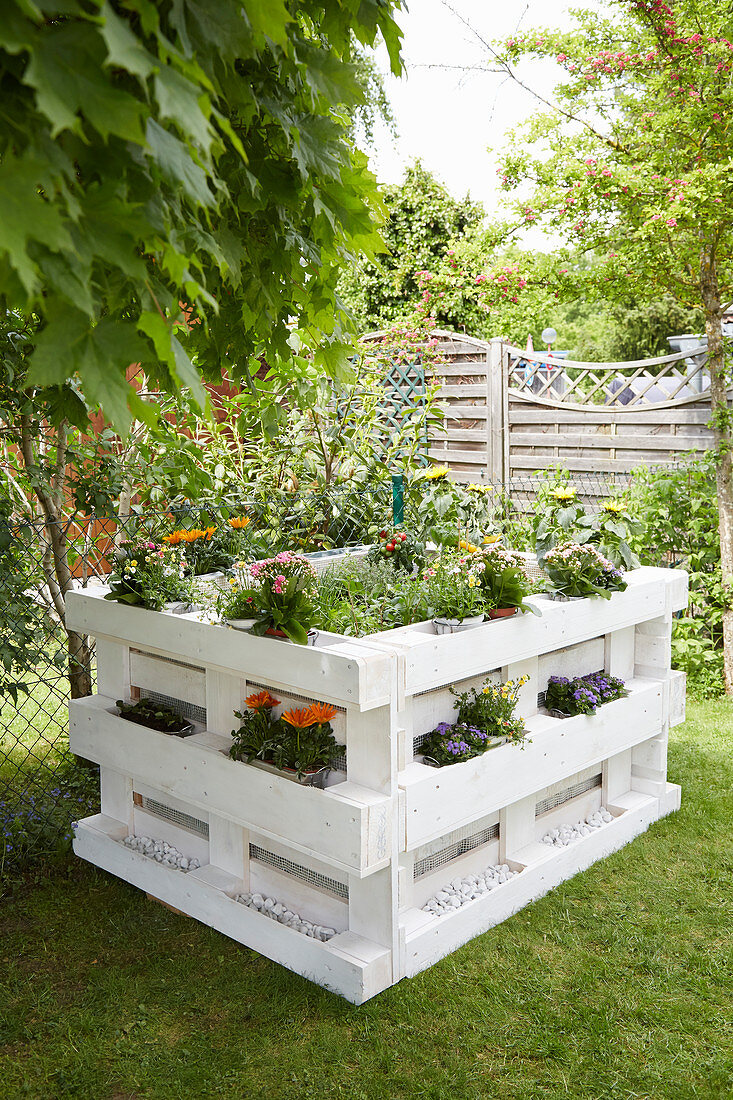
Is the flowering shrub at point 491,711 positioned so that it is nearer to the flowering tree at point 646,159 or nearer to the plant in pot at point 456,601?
the plant in pot at point 456,601

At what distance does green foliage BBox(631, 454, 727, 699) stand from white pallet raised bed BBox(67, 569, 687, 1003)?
1457 mm

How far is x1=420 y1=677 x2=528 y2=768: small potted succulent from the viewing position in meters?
2.43

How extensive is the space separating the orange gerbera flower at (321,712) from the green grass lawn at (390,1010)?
26.3 inches

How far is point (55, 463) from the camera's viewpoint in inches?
124

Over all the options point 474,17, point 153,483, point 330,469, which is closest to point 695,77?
point 474,17

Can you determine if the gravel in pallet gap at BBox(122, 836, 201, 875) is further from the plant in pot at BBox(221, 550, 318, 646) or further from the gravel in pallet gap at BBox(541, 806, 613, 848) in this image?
the gravel in pallet gap at BBox(541, 806, 613, 848)

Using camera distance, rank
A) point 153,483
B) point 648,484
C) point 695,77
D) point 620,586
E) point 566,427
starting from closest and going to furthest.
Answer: point 620,586, point 153,483, point 695,77, point 648,484, point 566,427

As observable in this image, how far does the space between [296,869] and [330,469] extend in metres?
2.16

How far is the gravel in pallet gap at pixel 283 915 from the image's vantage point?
237 cm

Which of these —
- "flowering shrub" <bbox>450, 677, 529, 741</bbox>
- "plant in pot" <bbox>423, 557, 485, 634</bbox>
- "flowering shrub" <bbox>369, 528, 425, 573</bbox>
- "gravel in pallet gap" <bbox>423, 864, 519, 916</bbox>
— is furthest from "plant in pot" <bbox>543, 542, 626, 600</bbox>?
"gravel in pallet gap" <bbox>423, 864, 519, 916</bbox>

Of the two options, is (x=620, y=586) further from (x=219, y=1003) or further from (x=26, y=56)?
(x=26, y=56)

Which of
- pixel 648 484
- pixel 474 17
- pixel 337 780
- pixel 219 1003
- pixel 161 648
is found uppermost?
pixel 474 17

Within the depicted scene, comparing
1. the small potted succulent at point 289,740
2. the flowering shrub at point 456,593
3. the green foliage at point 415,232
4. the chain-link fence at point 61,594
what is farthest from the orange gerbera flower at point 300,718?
the green foliage at point 415,232

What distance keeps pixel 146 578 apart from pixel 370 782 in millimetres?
970
